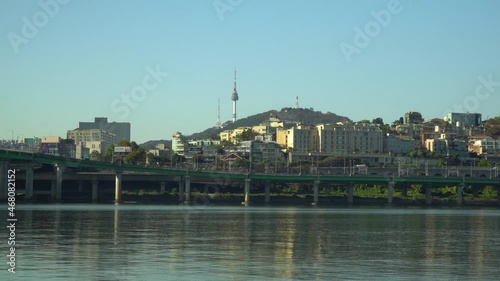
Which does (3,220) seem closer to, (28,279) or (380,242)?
(380,242)

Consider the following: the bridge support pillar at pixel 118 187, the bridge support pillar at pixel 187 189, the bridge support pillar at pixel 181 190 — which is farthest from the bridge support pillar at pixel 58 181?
the bridge support pillar at pixel 181 190

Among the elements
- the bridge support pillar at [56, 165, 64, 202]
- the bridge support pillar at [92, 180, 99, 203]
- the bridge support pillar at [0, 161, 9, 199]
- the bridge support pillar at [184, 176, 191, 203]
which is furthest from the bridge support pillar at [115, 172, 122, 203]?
the bridge support pillar at [0, 161, 9, 199]

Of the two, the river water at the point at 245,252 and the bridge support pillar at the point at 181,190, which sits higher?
the bridge support pillar at the point at 181,190

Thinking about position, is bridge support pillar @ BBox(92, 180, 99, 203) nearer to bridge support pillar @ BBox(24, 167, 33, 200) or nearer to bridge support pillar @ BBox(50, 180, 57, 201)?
bridge support pillar @ BBox(50, 180, 57, 201)

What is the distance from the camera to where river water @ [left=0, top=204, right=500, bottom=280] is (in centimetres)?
4586

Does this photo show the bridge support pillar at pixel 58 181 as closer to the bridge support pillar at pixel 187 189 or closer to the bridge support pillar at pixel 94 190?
the bridge support pillar at pixel 94 190

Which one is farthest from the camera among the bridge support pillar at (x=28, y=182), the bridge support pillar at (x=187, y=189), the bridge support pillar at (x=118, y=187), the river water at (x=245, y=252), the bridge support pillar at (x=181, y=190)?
the bridge support pillar at (x=181, y=190)

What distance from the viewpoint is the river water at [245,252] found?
45.9m

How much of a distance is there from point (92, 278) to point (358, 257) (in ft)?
60.1

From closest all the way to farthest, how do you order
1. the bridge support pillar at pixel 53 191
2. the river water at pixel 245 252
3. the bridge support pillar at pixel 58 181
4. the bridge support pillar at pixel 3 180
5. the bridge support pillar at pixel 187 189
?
the river water at pixel 245 252
the bridge support pillar at pixel 3 180
the bridge support pillar at pixel 58 181
the bridge support pillar at pixel 53 191
the bridge support pillar at pixel 187 189

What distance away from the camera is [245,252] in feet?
188

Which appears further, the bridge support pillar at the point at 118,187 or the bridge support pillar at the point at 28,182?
the bridge support pillar at the point at 118,187

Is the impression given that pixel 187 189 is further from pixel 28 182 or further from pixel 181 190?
pixel 28 182

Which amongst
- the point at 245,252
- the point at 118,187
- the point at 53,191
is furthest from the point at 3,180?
the point at 245,252
